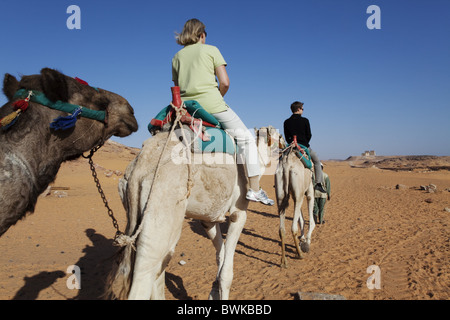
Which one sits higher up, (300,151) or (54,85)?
(54,85)

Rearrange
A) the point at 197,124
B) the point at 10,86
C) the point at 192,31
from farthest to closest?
the point at 192,31 < the point at 197,124 < the point at 10,86

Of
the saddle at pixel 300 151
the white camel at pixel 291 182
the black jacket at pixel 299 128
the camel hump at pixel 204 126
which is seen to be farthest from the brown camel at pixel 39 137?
the black jacket at pixel 299 128

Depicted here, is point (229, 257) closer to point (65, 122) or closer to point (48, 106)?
point (65, 122)

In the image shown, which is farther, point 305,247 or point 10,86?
point 305,247

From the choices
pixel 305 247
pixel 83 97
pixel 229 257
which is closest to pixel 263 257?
pixel 305 247

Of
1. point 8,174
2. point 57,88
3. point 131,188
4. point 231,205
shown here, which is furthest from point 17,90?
point 231,205

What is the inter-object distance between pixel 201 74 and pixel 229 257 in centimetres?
216

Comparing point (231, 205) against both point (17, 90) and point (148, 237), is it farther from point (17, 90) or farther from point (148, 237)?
point (17, 90)

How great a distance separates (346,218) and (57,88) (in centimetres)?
1115

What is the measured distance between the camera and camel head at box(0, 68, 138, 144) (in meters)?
2.00

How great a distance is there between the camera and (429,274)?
546 cm

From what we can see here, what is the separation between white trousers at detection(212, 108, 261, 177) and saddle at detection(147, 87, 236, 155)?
17cm

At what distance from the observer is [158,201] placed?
200cm

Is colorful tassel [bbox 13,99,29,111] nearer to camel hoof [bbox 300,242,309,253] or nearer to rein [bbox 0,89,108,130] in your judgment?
rein [bbox 0,89,108,130]
